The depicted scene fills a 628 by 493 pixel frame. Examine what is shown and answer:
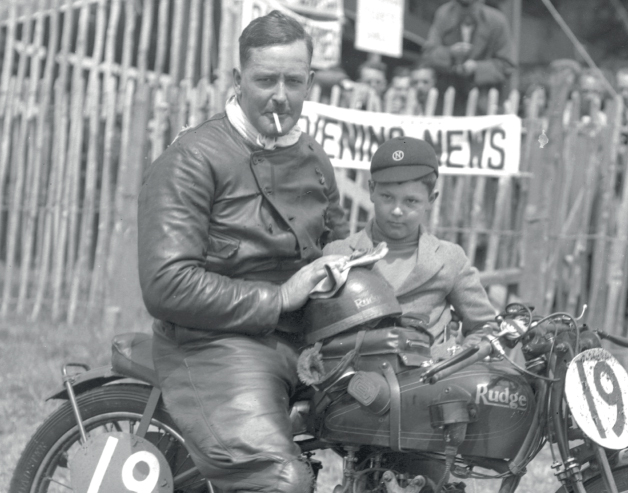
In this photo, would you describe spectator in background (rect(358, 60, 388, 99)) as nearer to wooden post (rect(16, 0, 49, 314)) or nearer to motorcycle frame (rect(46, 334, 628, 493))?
wooden post (rect(16, 0, 49, 314))

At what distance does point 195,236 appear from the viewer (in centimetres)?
306

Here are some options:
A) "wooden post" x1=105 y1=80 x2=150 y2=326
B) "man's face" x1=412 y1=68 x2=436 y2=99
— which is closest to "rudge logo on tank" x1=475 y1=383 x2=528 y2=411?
"wooden post" x1=105 y1=80 x2=150 y2=326

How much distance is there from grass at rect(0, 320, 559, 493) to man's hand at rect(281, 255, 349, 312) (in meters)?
1.38

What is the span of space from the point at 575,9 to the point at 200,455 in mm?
10199

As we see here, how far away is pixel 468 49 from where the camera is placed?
7922 mm

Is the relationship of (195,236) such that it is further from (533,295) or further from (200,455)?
(533,295)

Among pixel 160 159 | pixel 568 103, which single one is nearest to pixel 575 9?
pixel 568 103

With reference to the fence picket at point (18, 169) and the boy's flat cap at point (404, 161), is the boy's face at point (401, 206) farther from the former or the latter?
the fence picket at point (18, 169)

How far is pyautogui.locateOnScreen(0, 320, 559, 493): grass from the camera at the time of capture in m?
4.93

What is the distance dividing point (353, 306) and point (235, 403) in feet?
1.54

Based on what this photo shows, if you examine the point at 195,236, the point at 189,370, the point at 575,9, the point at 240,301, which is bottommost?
the point at 189,370

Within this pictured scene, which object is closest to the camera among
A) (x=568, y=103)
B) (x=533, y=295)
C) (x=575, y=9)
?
(x=533, y=295)

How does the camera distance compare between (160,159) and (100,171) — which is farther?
(100,171)

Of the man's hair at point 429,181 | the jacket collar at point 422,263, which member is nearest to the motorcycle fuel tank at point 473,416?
the jacket collar at point 422,263
